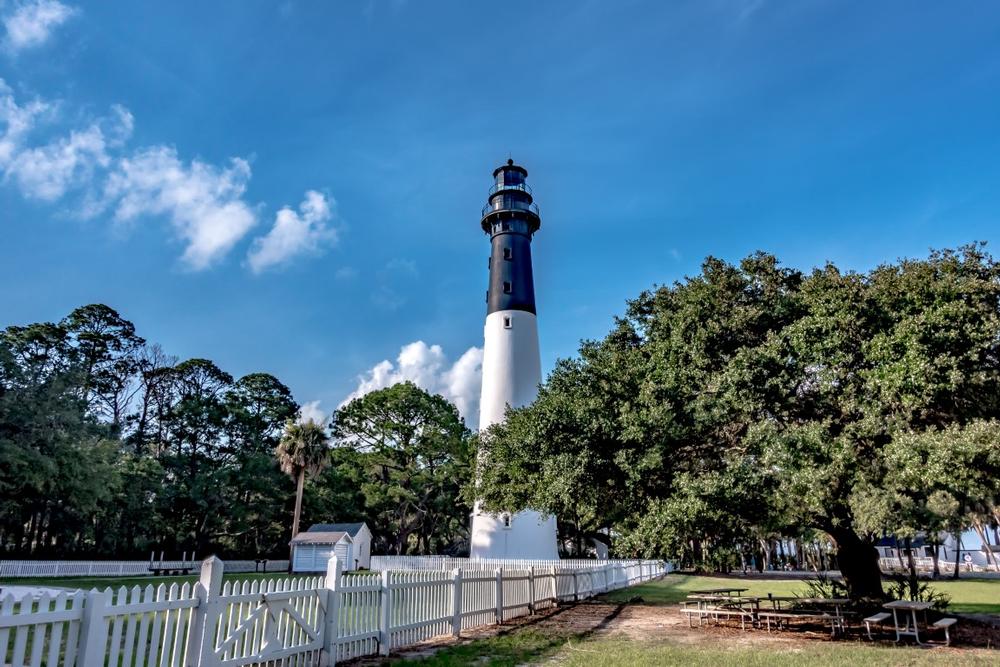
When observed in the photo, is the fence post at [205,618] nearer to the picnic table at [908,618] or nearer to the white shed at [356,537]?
the picnic table at [908,618]

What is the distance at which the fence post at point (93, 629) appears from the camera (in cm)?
460

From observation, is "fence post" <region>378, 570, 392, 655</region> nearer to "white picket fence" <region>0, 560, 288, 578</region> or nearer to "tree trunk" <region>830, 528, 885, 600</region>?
"tree trunk" <region>830, 528, 885, 600</region>

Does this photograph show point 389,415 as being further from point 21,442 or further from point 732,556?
point 732,556

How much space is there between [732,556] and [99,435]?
87.9 feet

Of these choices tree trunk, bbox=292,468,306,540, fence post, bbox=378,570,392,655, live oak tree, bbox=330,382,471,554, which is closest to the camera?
fence post, bbox=378,570,392,655

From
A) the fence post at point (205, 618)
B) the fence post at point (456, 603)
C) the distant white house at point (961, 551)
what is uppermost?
the fence post at point (205, 618)

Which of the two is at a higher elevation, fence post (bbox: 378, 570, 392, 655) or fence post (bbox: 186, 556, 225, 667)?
fence post (bbox: 186, 556, 225, 667)

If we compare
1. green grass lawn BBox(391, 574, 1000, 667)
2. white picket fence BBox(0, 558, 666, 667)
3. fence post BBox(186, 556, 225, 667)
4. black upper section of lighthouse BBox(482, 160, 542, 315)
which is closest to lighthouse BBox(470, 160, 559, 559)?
black upper section of lighthouse BBox(482, 160, 542, 315)

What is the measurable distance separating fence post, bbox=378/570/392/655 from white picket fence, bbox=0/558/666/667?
14 mm

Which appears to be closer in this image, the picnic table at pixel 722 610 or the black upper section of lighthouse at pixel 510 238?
the picnic table at pixel 722 610

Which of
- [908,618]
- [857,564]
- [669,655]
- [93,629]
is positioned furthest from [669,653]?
[93,629]

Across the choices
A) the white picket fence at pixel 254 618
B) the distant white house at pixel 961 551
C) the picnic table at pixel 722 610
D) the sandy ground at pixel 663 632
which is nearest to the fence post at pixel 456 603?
the white picket fence at pixel 254 618

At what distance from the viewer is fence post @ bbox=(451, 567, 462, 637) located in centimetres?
1039

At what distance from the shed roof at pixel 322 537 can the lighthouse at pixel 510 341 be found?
892 cm
